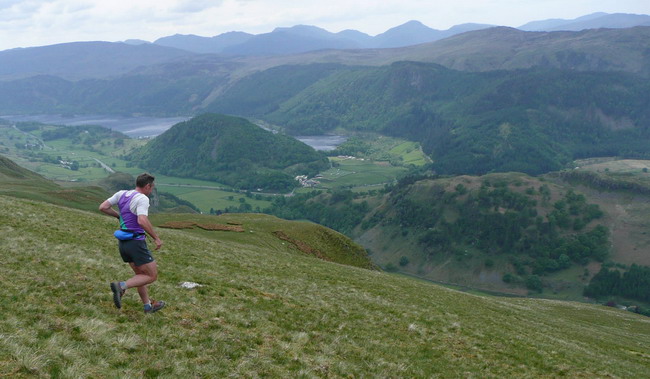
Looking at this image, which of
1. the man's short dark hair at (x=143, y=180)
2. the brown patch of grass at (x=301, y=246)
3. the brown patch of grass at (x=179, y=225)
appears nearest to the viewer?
the man's short dark hair at (x=143, y=180)

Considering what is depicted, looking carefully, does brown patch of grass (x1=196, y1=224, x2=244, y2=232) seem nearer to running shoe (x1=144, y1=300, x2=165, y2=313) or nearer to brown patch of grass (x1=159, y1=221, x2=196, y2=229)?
brown patch of grass (x1=159, y1=221, x2=196, y2=229)

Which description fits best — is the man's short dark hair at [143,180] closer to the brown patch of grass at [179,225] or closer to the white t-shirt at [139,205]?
the white t-shirt at [139,205]

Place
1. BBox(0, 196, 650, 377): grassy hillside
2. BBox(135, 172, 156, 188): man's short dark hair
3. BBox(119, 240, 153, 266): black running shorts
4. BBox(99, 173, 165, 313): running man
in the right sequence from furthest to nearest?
BBox(119, 240, 153, 266): black running shorts < BBox(135, 172, 156, 188): man's short dark hair < BBox(99, 173, 165, 313): running man < BBox(0, 196, 650, 377): grassy hillside

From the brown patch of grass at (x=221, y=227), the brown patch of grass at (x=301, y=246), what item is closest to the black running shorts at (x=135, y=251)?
the brown patch of grass at (x=221, y=227)

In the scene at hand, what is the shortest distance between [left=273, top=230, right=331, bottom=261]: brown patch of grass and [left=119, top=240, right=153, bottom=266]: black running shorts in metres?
54.5

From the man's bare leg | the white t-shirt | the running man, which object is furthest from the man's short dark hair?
the man's bare leg

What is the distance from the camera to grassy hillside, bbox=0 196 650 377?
13953 millimetres

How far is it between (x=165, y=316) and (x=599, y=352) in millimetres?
30321

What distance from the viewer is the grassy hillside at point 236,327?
1395cm

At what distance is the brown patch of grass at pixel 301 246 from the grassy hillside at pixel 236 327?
33.3 meters

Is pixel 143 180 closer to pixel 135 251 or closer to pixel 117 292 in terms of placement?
pixel 135 251

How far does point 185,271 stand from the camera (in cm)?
2802

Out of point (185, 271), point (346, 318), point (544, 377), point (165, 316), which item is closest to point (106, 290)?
point (165, 316)

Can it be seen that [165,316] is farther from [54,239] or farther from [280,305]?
[54,239]
